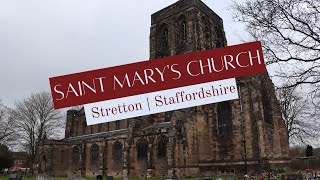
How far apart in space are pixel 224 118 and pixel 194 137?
3565 mm

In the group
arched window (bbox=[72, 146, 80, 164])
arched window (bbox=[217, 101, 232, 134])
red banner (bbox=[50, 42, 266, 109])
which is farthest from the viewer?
arched window (bbox=[72, 146, 80, 164])

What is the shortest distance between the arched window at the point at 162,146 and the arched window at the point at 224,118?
5.63 meters

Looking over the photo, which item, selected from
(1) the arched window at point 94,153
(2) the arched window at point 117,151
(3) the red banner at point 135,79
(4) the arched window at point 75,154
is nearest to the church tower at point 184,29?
(2) the arched window at point 117,151

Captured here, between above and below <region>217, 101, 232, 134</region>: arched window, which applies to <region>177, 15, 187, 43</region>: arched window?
above

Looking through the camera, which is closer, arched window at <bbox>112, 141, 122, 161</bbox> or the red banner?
the red banner

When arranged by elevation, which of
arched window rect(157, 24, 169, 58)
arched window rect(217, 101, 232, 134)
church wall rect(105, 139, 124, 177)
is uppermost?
arched window rect(157, 24, 169, 58)

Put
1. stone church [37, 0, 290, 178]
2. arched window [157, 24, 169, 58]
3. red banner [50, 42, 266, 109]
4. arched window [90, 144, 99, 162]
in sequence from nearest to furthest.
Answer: red banner [50, 42, 266, 109], stone church [37, 0, 290, 178], arched window [90, 144, 99, 162], arched window [157, 24, 169, 58]

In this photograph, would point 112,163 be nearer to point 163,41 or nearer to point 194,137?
point 194,137

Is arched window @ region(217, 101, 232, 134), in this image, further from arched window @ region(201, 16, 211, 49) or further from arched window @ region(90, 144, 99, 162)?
arched window @ region(90, 144, 99, 162)

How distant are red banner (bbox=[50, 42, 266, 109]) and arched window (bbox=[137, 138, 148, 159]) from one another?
718 inches

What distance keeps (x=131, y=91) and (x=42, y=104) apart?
116ft

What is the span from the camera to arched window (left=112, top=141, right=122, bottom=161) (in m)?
35.8

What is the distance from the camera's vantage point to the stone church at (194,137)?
26781 mm

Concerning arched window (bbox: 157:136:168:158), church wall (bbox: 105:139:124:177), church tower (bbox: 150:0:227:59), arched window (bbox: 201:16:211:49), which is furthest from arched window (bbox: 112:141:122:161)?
arched window (bbox: 201:16:211:49)
